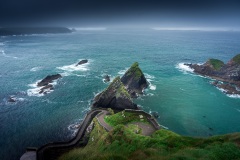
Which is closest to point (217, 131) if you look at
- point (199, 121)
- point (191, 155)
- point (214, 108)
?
point (199, 121)

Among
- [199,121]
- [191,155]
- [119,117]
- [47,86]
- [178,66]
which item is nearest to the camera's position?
[191,155]

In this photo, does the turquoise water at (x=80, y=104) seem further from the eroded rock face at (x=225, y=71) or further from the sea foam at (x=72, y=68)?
the eroded rock face at (x=225, y=71)

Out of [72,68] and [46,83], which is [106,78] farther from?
[72,68]

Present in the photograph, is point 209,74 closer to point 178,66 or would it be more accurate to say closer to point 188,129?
point 178,66

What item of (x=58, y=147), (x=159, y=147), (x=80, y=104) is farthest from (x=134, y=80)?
(x=159, y=147)

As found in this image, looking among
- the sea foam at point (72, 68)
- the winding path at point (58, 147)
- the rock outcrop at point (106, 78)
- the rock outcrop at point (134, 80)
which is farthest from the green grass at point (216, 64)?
the sea foam at point (72, 68)

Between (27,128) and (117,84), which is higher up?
(117,84)
